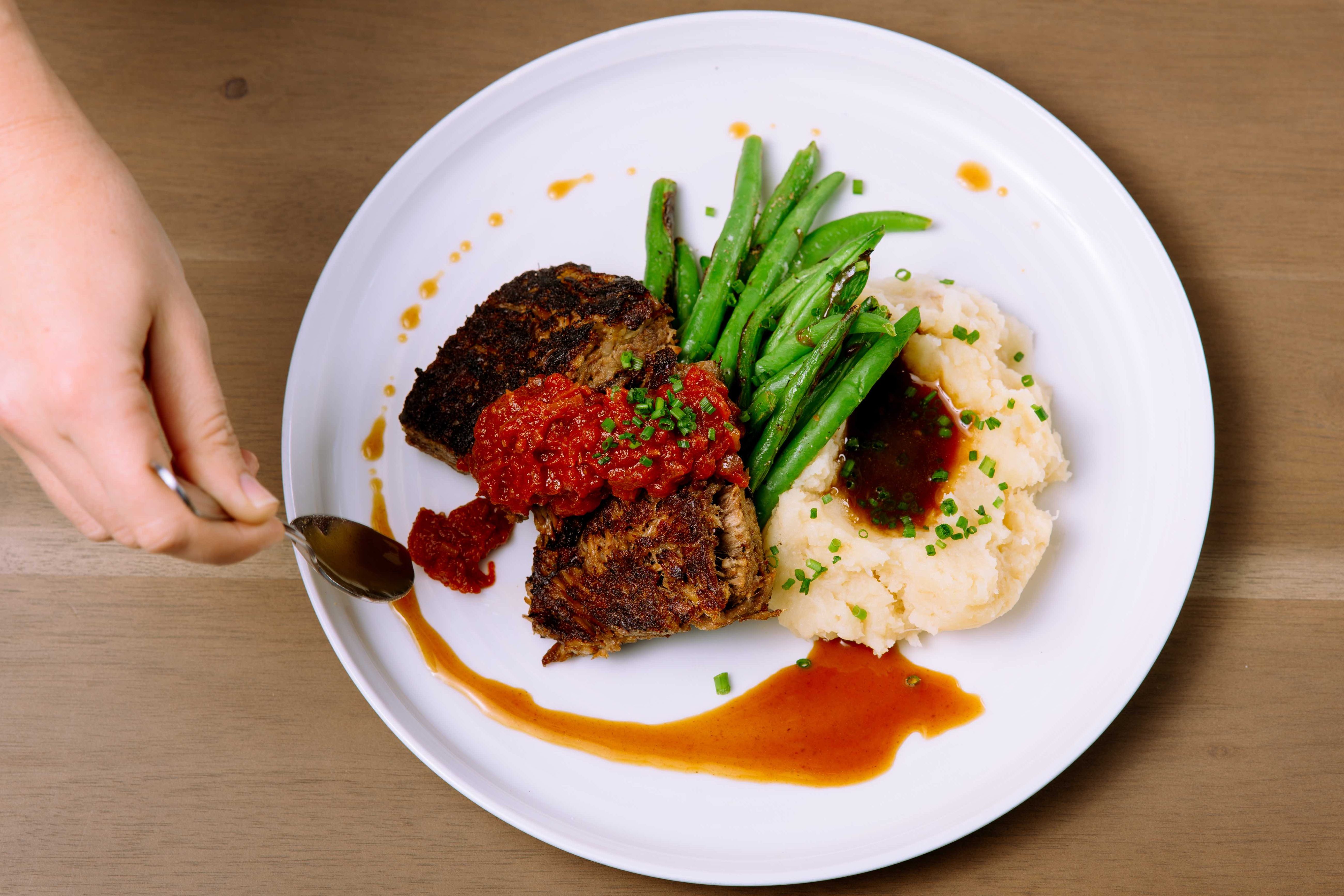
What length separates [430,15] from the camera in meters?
4.71

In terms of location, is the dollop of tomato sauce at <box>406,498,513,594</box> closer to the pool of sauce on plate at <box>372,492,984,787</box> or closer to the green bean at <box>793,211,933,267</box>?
the pool of sauce on plate at <box>372,492,984,787</box>

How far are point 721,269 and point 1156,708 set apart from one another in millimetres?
2851

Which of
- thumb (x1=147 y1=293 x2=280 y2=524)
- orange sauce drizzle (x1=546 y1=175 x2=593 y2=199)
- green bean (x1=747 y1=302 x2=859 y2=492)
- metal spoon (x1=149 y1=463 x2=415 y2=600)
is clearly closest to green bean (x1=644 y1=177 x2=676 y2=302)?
orange sauce drizzle (x1=546 y1=175 x2=593 y2=199)

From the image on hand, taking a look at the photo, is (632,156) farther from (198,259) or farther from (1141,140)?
(1141,140)

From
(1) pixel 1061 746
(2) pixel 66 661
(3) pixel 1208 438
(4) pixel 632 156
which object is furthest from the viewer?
(4) pixel 632 156

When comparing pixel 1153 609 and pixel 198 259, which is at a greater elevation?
pixel 1153 609

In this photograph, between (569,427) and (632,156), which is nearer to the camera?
(569,427)

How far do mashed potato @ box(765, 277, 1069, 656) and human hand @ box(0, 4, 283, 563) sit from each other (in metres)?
2.15

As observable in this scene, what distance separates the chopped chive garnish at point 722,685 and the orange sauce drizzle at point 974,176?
2.70 metres

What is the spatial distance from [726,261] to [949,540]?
1.69 meters

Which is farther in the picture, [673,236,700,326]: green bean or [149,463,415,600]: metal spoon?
[673,236,700,326]: green bean

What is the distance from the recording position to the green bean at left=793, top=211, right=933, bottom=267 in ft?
13.8

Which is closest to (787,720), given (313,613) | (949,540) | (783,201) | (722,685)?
(722,685)

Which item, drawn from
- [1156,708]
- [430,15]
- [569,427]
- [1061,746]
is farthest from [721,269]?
[1156,708]
